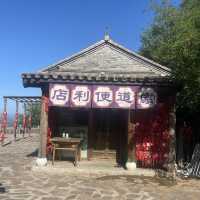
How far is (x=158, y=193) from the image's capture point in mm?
11406

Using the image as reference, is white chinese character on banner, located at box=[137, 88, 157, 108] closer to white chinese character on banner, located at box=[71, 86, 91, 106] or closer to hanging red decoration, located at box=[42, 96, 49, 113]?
white chinese character on banner, located at box=[71, 86, 91, 106]

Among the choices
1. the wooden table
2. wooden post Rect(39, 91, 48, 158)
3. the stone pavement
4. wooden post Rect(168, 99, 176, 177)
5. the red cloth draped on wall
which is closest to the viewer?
the stone pavement

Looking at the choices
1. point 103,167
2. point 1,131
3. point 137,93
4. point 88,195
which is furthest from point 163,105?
point 1,131

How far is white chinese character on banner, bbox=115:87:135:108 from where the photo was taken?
14391 mm

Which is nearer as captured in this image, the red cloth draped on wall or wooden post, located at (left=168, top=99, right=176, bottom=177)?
wooden post, located at (left=168, top=99, right=176, bottom=177)

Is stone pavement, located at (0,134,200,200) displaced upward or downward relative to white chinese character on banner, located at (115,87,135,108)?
downward

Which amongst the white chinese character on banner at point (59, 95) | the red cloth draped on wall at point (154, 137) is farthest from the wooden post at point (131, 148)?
the white chinese character on banner at point (59, 95)

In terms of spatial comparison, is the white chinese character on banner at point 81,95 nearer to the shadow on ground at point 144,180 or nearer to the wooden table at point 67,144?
the wooden table at point 67,144

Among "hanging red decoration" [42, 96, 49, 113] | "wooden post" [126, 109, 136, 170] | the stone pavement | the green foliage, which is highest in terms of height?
the green foliage

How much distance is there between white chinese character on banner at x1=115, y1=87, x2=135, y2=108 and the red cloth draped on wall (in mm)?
1166

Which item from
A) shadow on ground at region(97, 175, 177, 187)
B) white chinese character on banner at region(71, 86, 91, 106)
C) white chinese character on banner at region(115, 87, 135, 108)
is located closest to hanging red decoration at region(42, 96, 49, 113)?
white chinese character on banner at region(71, 86, 91, 106)

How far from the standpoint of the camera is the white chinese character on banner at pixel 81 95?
14.4m

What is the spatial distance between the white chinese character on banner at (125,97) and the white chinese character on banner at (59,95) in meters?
2.04

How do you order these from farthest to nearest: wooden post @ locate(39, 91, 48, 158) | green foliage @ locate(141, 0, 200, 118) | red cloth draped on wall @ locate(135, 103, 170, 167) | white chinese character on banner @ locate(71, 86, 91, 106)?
red cloth draped on wall @ locate(135, 103, 170, 167), wooden post @ locate(39, 91, 48, 158), white chinese character on banner @ locate(71, 86, 91, 106), green foliage @ locate(141, 0, 200, 118)
